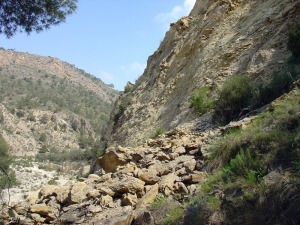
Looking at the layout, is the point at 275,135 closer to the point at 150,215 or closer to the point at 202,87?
the point at 150,215

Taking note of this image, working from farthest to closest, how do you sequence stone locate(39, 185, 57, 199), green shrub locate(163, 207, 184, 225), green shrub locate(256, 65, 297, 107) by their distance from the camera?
green shrub locate(256, 65, 297, 107) → stone locate(39, 185, 57, 199) → green shrub locate(163, 207, 184, 225)

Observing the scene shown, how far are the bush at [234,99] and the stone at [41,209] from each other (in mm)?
4489

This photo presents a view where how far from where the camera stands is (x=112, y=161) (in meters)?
9.01

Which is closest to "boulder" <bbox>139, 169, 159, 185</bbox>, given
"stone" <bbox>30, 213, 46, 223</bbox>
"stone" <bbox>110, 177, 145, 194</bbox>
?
"stone" <bbox>110, 177, 145, 194</bbox>

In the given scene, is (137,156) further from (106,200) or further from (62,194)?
(106,200)

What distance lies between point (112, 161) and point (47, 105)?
70668 mm

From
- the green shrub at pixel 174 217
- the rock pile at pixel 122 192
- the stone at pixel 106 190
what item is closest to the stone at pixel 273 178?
the green shrub at pixel 174 217

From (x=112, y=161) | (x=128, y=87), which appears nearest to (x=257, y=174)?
(x=112, y=161)

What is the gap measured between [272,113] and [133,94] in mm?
13417

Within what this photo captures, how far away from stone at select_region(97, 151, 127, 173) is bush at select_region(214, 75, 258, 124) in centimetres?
248

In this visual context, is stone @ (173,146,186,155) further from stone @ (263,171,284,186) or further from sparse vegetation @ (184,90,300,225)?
stone @ (263,171,284,186)

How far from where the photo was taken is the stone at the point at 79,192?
6727mm

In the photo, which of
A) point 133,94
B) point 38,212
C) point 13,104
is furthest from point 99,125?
point 38,212

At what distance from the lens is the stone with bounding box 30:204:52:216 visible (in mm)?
6645
